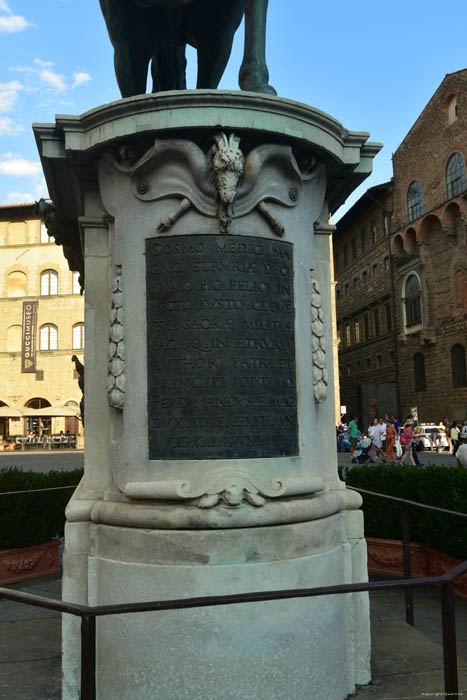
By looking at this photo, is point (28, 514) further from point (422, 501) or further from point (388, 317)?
point (388, 317)

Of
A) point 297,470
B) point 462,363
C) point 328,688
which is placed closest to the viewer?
point 328,688

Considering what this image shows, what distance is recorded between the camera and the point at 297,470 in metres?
4.41

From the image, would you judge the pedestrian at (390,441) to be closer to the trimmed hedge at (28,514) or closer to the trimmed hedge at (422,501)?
the trimmed hedge at (422,501)

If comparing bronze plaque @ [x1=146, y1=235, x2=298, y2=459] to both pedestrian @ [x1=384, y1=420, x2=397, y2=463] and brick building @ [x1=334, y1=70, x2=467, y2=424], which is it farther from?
brick building @ [x1=334, y1=70, x2=467, y2=424]

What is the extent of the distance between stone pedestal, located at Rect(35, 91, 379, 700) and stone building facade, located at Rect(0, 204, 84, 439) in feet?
157

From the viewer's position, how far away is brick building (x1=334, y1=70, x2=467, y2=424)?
4097cm

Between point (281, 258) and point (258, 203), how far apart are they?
0.39m

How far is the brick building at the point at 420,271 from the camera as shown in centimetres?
4097

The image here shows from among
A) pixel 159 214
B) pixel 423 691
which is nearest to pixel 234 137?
pixel 159 214

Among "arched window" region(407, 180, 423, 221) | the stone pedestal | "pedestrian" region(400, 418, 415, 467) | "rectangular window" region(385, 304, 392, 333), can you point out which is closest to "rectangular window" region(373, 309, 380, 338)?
"rectangular window" region(385, 304, 392, 333)

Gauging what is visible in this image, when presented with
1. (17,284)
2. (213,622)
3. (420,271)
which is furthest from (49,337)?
(213,622)

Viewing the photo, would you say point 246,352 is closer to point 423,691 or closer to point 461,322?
point 423,691

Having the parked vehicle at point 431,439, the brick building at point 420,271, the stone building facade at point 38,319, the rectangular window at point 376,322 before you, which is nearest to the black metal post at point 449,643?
the parked vehicle at point 431,439

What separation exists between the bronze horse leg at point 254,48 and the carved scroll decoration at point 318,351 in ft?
5.18
